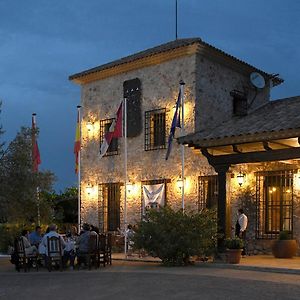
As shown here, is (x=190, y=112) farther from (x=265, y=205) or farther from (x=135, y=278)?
(x=135, y=278)

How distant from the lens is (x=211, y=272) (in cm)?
1271

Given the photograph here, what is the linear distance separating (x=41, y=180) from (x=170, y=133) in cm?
463

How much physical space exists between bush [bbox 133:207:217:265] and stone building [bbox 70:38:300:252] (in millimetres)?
882

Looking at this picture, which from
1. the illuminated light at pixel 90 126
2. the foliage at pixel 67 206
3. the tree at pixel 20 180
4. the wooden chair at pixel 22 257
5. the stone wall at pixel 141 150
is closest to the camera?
the wooden chair at pixel 22 257

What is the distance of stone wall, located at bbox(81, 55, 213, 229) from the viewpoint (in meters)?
18.9

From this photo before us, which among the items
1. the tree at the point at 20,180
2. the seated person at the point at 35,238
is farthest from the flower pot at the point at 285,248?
the tree at the point at 20,180

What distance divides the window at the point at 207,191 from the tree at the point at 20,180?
5408 millimetres

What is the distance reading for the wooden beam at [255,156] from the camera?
46.2 feet

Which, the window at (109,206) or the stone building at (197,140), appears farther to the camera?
the window at (109,206)

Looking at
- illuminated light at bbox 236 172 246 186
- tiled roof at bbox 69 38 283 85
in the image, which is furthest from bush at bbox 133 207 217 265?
tiled roof at bbox 69 38 283 85

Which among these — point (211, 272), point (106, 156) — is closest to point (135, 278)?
point (211, 272)

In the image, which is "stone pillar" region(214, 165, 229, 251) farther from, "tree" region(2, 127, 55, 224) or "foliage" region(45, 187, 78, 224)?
"foliage" region(45, 187, 78, 224)

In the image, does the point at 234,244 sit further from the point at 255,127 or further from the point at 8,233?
the point at 8,233

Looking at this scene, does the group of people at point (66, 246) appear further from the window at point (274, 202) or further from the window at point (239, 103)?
the window at point (239, 103)
